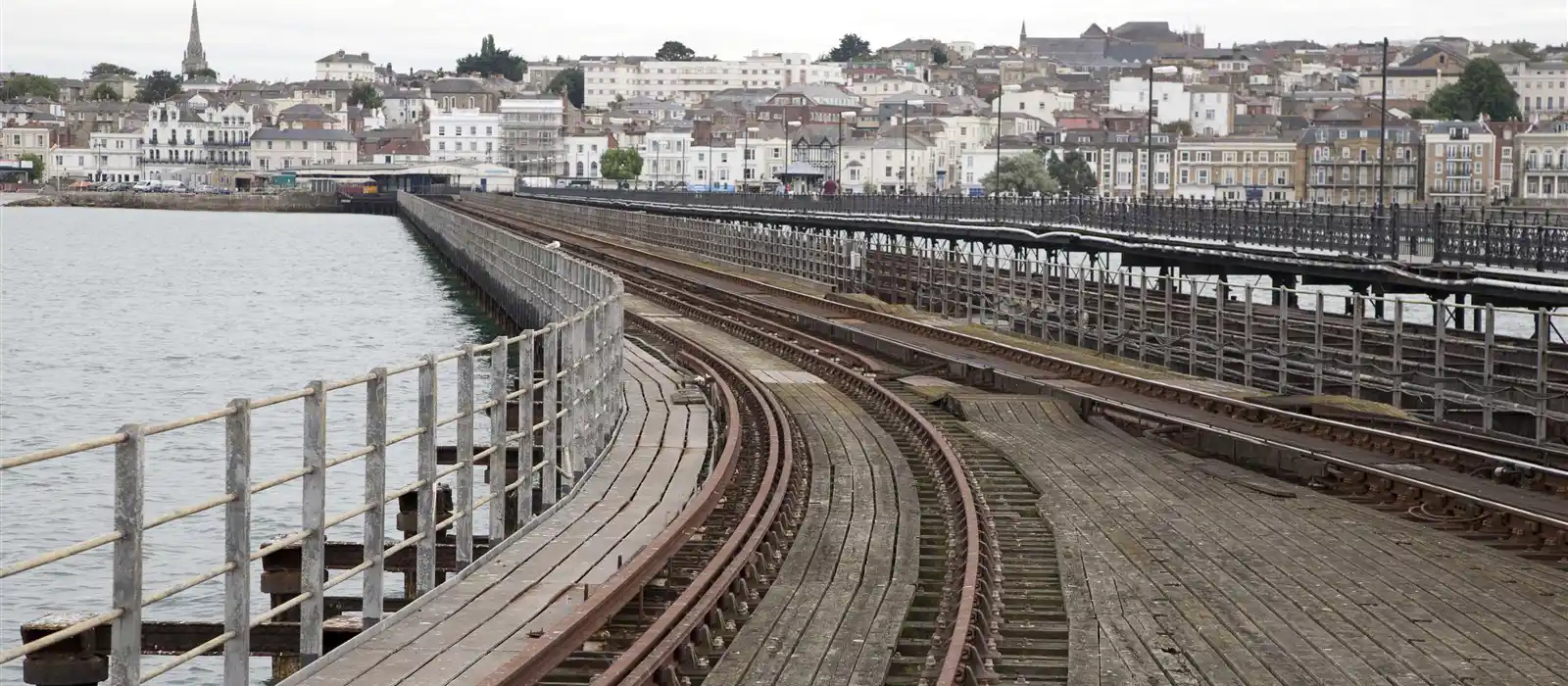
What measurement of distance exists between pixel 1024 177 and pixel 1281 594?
140764 mm

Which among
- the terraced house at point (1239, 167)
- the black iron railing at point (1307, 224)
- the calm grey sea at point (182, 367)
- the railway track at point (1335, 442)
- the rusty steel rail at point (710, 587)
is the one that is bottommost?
the calm grey sea at point (182, 367)

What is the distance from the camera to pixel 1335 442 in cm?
2153

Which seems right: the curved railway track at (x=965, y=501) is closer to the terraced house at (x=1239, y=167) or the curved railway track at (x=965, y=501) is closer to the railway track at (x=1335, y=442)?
the railway track at (x=1335, y=442)

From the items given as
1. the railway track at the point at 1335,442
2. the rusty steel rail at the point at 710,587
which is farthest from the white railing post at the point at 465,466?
the railway track at the point at 1335,442

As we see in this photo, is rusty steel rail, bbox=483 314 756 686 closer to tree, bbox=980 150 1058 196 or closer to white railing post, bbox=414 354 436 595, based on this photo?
white railing post, bbox=414 354 436 595

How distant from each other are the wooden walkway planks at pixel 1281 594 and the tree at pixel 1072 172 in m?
148

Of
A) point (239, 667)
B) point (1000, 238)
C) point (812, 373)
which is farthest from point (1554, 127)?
point (239, 667)

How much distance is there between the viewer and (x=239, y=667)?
367 inches

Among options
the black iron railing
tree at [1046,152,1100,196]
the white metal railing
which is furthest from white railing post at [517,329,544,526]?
tree at [1046,152,1100,196]

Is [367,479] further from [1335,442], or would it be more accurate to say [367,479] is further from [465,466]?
[1335,442]

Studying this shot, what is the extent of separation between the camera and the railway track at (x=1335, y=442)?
669 inches

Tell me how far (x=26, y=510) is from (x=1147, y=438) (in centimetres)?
1266

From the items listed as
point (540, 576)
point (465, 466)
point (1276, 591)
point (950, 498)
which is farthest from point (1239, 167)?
point (540, 576)

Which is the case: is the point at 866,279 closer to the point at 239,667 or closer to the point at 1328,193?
the point at 239,667
